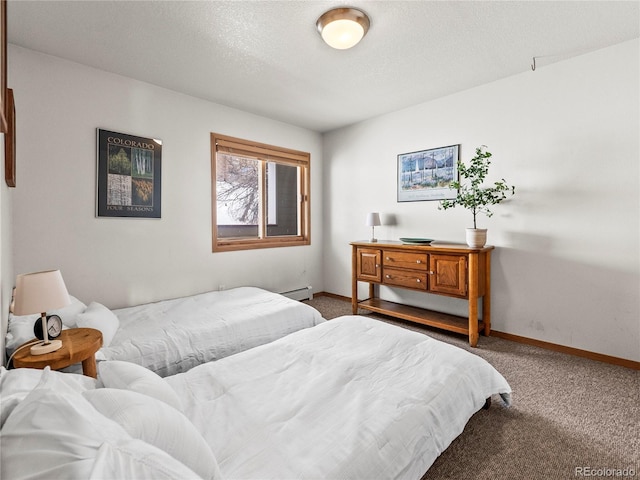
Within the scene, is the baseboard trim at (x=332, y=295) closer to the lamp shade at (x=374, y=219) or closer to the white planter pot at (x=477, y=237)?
the lamp shade at (x=374, y=219)

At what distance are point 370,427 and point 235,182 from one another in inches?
138

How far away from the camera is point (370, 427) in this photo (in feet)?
3.78

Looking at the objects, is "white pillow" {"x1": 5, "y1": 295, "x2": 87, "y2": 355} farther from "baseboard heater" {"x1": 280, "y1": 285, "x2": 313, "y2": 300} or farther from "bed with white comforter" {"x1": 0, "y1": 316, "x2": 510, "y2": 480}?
"baseboard heater" {"x1": 280, "y1": 285, "x2": 313, "y2": 300}

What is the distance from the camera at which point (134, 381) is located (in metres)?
1.14

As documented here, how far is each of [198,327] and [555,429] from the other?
2397 millimetres

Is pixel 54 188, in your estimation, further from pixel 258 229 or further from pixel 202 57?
pixel 258 229

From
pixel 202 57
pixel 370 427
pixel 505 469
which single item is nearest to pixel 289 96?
pixel 202 57

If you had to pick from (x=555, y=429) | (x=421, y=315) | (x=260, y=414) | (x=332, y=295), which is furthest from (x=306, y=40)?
(x=332, y=295)

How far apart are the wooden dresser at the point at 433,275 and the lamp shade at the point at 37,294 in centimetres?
290

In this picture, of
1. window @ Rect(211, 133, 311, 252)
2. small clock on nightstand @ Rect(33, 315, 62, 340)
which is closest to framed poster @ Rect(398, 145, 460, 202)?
window @ Rect(211, 133, 311, 252)

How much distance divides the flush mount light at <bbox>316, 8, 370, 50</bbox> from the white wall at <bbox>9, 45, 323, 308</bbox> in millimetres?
1980

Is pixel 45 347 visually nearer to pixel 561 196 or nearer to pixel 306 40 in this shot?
pixel 306 40

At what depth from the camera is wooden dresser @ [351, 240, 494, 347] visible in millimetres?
2955

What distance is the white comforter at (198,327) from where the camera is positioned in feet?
6.70
